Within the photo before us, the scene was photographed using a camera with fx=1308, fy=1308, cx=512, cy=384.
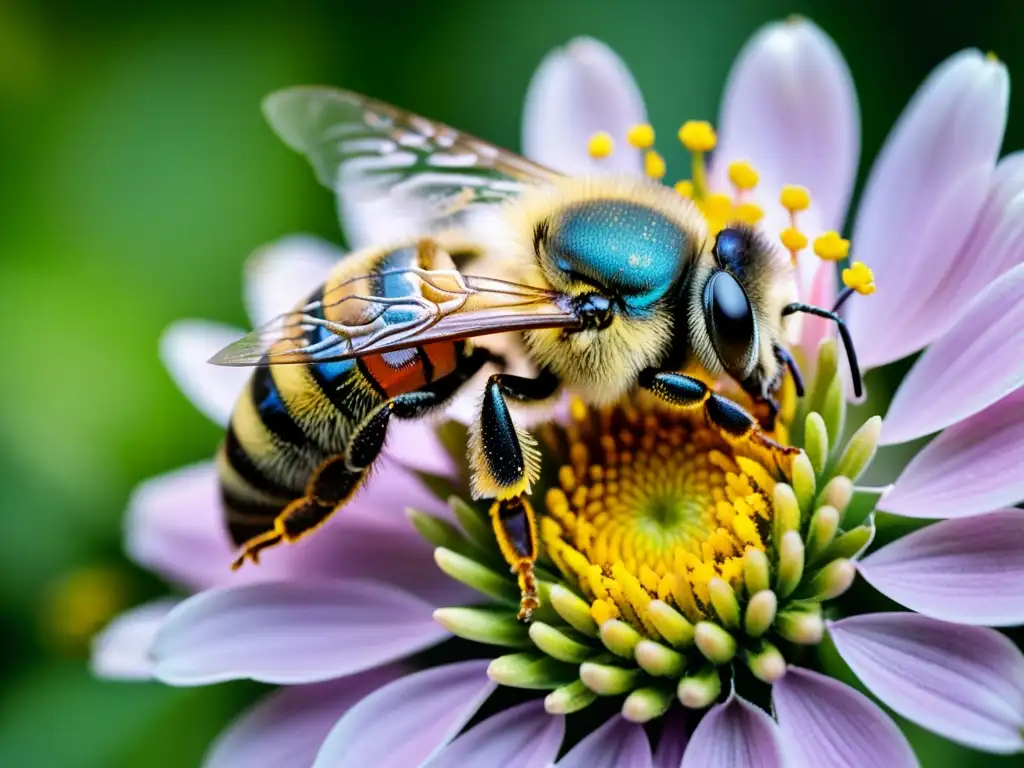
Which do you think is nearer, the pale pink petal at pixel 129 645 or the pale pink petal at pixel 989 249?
the pale pink petal at pixel 989 249

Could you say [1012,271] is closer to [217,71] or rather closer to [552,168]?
[552,168]

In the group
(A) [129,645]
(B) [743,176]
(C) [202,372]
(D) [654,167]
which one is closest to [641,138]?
(D) [654,167]

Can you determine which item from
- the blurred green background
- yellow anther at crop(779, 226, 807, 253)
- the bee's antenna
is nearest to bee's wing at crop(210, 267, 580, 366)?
the bee's antenna

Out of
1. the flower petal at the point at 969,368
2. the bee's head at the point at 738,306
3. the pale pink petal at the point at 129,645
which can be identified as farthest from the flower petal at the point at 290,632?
the flower petal at the point at 969,368

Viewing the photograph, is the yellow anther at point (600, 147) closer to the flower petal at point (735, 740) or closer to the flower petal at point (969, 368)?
the flower petal at point (969, 368)

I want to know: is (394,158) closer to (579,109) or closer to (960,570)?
(579,109)

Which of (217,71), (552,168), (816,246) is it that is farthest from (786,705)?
(217,71)
